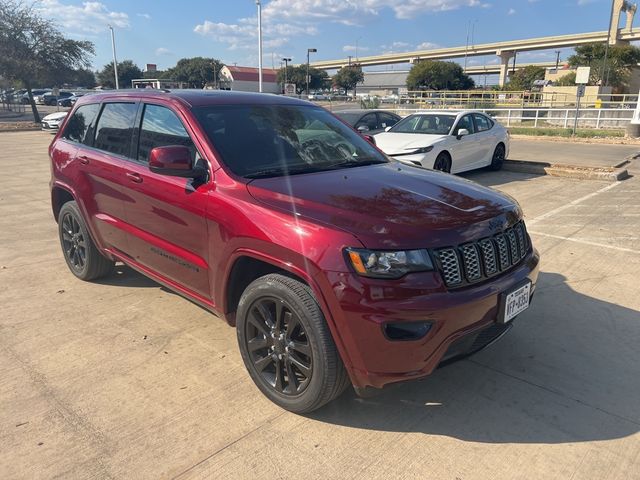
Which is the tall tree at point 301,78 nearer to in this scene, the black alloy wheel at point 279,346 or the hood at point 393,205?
the hood at point 393,205

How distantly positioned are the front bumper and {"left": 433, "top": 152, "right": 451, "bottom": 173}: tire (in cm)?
761

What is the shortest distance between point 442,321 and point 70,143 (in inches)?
159

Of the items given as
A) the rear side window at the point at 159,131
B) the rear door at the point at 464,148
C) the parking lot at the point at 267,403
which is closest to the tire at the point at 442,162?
the rear door at the point at 464,148

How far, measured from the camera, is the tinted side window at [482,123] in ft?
36.9

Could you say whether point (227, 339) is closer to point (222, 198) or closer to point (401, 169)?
point (222, 198)

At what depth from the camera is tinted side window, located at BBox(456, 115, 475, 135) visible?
10.7 m

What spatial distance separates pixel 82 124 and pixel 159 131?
4.93 feet

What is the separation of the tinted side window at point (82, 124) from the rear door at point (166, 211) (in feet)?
2.96

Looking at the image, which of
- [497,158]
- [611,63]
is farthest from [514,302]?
[611,63]

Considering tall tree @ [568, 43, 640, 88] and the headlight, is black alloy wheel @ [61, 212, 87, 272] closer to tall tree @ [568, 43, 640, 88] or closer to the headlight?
the headlight

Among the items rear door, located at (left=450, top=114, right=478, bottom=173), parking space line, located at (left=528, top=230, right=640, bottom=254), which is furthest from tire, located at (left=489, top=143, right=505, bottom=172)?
parking space line, located at (left=528, top=230, right=640, bottom=254)

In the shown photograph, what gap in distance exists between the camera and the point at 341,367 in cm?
267

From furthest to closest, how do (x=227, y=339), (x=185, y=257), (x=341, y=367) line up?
(x=227, y=339)
(x=185, y=257)
(x=341, y=367)

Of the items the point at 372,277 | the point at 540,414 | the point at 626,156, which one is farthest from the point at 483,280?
the point at 626,156
